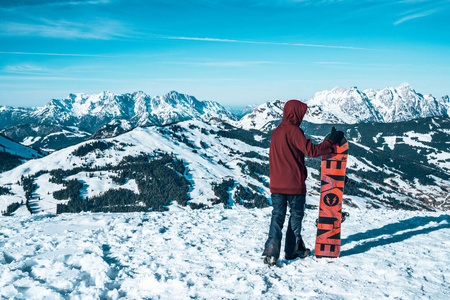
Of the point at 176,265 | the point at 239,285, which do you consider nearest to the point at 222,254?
the point at 176,265

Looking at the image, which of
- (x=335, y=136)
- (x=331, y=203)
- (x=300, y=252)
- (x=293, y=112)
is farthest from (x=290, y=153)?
(x=300, y=252)

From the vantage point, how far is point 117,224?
38.1 feet

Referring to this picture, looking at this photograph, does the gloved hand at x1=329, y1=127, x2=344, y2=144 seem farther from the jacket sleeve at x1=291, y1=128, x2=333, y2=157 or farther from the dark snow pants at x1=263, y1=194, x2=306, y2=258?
the dark snow pants at x1=263, y1=194, x2=306, y2=258

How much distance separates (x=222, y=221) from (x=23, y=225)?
9.17 m

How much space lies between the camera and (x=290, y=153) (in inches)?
281

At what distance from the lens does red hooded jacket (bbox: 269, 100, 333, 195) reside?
7.13 metres

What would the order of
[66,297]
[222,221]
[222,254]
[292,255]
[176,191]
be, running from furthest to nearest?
[176,191] < [222,221] < [222,254] < [292,255] < [66,297]

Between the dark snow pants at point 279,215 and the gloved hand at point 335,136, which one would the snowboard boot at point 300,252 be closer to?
the dark snow pants at point 279,215

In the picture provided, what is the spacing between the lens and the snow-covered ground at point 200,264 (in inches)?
234

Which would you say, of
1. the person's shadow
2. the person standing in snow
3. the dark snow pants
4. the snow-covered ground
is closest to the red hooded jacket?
the person standing in snow

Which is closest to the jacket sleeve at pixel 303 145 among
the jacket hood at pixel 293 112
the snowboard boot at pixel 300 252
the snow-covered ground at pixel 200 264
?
the jacket hood at pixel 293 112

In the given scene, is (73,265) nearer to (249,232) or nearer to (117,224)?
(117,224)

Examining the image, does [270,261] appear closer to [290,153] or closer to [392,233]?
[290,153]

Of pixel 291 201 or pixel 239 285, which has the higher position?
pixel 291 201
